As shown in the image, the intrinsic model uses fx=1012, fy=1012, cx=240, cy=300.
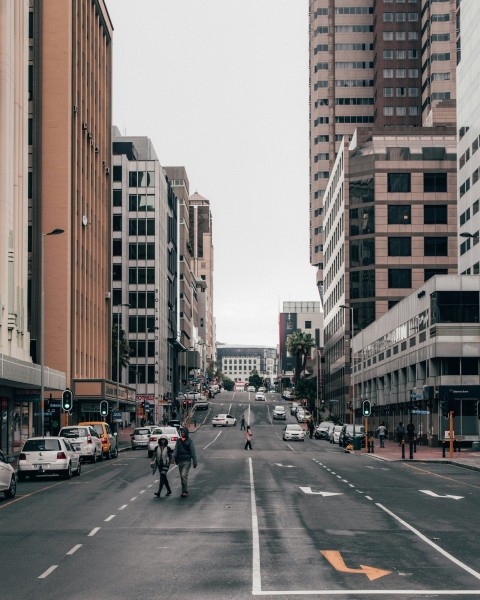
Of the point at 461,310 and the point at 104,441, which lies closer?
the point at 104,441

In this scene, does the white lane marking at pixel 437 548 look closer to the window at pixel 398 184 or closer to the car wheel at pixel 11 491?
the car wheel at pixel 11 491

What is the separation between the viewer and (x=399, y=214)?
378 feet

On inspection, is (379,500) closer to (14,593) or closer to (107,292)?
(14,593)

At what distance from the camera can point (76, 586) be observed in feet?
45.2

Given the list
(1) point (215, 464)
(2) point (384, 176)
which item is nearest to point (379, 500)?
(1) point (215, 464)

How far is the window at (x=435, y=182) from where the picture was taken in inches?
4503

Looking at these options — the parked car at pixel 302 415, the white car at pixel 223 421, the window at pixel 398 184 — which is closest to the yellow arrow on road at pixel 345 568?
the white car at pixel 223 421

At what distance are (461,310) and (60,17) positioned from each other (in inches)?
1439

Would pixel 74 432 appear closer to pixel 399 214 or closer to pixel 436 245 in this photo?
pixel 399 214

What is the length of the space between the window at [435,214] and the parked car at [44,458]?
3308 inches

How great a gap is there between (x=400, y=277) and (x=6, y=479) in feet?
302

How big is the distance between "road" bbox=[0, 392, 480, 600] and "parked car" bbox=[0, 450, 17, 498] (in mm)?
376

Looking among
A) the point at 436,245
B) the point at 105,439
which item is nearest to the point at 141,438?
the point at 105,439

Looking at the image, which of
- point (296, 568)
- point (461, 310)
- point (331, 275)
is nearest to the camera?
point (296, 568)
